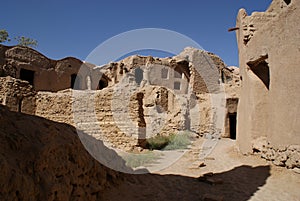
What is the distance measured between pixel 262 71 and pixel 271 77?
4.79ft

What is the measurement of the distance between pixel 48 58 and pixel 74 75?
324 centimetres

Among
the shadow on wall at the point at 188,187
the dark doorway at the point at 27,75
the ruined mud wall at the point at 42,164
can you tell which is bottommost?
the shadow on wall at the point at 188,187

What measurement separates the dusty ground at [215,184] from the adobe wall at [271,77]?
3.14 ft

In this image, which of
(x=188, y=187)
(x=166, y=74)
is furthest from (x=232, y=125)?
(x=166, y=74)

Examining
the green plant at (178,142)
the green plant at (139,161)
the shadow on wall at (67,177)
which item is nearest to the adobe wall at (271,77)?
the shadow on wall at (67,177)

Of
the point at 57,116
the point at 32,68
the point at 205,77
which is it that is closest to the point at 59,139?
the point at 57,116

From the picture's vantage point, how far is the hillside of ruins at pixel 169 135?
312 centimetres

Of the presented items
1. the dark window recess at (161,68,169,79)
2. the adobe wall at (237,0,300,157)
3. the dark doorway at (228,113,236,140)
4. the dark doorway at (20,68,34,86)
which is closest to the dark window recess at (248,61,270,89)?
the adobe wall at (237,0,300,157)

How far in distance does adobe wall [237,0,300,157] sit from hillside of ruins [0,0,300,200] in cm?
3

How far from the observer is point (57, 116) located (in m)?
11.3

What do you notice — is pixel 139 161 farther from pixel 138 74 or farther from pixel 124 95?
pixel 138 74

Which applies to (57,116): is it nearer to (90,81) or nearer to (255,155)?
(255,155)

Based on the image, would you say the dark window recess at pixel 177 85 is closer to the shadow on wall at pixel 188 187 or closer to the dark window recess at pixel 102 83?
the dark window recess at pixel 102 83

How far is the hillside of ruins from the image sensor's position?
3.12 meters
